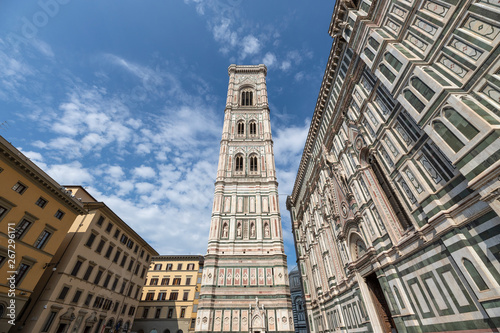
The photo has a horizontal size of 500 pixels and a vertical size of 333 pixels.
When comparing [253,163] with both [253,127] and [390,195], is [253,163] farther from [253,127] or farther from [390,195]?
[390,195]

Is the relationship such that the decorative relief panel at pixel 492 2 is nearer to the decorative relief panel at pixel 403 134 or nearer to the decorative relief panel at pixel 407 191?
the decorative relief panel at pixel 403 134

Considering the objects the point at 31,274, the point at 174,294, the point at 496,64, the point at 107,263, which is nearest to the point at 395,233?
the point at 496,64

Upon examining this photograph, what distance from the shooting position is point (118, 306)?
27219mm

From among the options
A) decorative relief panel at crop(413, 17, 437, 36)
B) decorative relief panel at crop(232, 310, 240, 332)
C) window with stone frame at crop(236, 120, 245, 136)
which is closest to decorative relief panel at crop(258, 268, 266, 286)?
decorative relief panel at crop(232, 310, 240, 332)

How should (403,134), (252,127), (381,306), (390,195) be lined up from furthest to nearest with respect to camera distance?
(252,127) < (381,306) < (390,195) < (403,134)

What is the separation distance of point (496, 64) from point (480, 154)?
275 centimetres

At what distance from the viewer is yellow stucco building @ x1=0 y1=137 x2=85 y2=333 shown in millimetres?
15727

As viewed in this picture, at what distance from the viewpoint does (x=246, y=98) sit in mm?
41344

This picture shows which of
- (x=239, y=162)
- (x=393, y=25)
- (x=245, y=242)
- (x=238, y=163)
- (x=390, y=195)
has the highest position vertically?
(x=239, y=162)

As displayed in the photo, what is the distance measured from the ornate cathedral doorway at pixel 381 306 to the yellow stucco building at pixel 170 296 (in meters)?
36.0

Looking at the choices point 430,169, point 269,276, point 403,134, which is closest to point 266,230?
point 269,276

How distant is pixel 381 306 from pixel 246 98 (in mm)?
36589

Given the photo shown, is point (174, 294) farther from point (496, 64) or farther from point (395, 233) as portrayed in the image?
point (496, 64)

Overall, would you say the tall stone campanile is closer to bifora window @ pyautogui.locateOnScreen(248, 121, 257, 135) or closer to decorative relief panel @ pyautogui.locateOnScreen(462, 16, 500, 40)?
bifora window @ pyautogui.locateOnScreen(248, 121, 257, 135)
